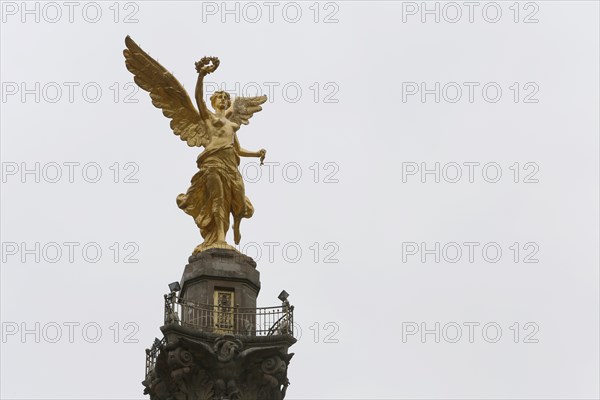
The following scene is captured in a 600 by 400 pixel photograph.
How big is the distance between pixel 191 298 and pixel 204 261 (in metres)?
1.21

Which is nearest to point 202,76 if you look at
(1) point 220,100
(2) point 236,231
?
(1) point 220,100

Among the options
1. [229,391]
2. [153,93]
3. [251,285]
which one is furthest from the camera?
[153,93]

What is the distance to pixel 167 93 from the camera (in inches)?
1953

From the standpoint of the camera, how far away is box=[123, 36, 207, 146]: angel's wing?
49125 mm

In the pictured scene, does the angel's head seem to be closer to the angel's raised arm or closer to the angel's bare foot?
the angel's raised arm

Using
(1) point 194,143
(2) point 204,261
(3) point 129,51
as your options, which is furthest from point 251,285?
(3) point 129,51

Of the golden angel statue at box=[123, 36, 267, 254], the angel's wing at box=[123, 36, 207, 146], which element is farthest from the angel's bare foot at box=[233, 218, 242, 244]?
the angel's wing at box=[123, 36, 207, 146]

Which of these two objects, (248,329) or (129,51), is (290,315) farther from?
(129,51)

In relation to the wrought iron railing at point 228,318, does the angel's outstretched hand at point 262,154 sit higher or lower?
higher

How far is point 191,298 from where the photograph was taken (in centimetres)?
4634

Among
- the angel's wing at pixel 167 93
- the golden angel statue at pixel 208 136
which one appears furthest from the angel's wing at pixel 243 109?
the angel's wing at pixel 167 93

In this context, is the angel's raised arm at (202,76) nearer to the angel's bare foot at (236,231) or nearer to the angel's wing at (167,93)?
the angel's wing at (167,93)

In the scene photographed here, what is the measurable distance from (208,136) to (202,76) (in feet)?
6.39

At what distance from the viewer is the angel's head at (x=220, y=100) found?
49750 millimetres
